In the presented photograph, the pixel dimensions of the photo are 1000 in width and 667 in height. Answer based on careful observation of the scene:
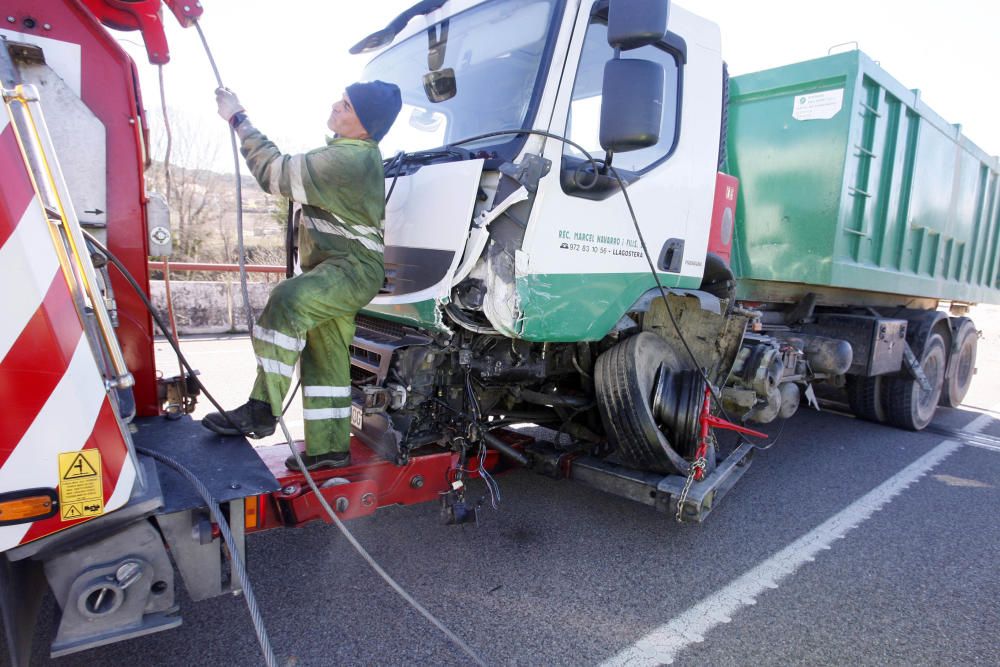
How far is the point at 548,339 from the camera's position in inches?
105

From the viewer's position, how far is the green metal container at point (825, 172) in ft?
14.4

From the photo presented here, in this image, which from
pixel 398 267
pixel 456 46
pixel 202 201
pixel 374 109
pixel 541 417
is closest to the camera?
pixel 374 109

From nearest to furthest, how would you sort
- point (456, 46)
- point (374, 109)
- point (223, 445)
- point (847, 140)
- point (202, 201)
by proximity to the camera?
point (223, 445), point (374, 109), point (456, 46), point (847, 140), point (202, 201)

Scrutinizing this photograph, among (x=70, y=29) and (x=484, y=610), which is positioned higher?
(x=70, y=29)

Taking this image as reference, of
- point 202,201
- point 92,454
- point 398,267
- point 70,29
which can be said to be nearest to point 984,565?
point 398,267

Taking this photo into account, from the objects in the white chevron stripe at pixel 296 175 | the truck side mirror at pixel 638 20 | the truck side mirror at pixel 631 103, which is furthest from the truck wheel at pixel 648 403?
the white chevron stripe at pixel 296 175

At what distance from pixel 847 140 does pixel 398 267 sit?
3.45 meters

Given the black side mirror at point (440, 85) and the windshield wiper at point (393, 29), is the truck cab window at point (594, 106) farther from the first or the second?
the windshield wiper at point (393, 29)

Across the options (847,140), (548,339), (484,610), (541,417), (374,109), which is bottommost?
(484,610)

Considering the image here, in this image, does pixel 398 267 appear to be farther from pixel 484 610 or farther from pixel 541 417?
pixel 484 610

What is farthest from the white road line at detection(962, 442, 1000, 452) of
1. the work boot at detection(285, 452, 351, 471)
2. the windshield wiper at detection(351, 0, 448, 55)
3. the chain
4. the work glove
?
the work glove

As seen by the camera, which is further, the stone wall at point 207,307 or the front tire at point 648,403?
the stone wall at point 207,307

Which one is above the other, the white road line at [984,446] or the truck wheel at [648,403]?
the truck wheel at [648,403]

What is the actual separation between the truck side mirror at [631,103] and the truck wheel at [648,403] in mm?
1117
